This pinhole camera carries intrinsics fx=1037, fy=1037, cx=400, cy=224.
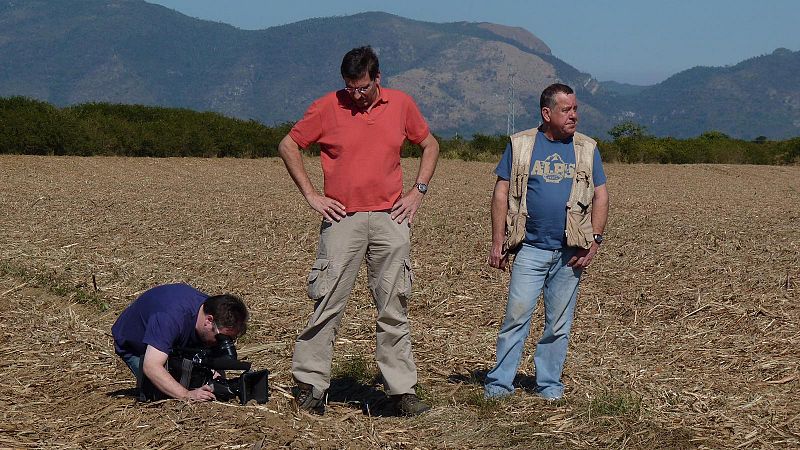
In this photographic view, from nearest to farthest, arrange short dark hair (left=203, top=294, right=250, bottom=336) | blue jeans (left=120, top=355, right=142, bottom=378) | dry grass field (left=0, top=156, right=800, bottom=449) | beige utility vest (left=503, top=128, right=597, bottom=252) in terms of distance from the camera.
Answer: short dark hair (left=203, top=294, right=250, bottom=336) → dry grass field (left=0, top=156, right=800, bottom=449) → blue jeans (left=120, top=355, right=142, bottom=378) → beige utility vest (left=503, top=128, right=597, bottom=252)

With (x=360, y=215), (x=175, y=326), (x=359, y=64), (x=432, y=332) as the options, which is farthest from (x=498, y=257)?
(x=432, y=332)

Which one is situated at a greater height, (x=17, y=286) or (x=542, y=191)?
(x=542, y=191)

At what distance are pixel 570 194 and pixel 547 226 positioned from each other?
9.9 inches

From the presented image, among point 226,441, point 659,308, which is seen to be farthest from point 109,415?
point 659,308

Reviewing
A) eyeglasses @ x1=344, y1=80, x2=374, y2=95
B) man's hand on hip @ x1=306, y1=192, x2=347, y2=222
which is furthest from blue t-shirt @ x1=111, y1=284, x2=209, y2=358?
eyeglasses @ x1=344, y1=80, x2=374, y2=95

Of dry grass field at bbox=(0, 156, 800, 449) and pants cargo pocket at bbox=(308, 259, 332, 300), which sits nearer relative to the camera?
dry grass field at bbox=(0, 156, 800, 449)

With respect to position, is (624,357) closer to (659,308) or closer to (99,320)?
Result: (659,308)

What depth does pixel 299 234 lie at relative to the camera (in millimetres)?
15367

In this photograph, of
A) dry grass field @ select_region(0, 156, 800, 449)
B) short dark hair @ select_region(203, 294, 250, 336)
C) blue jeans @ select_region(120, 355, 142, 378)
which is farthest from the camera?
blue jeans @ select_region(120, 355, 142, 378)

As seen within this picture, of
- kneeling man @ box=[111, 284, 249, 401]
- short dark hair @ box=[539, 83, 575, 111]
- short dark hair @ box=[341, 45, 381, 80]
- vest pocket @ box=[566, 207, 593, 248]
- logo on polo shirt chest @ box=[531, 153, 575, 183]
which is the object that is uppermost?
short dark hair @ box=[341, 45, 381, 80]

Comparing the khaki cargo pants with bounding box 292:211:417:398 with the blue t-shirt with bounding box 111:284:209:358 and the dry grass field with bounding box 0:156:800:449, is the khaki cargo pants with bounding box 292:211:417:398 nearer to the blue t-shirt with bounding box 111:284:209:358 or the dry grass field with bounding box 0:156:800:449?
the dry grass field with bounding box 0:156:800:449

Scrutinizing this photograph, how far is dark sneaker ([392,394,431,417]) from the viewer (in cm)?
650

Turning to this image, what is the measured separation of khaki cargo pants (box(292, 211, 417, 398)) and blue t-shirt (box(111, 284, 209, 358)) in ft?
2.32

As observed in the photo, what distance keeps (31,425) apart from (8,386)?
40.7 inches
